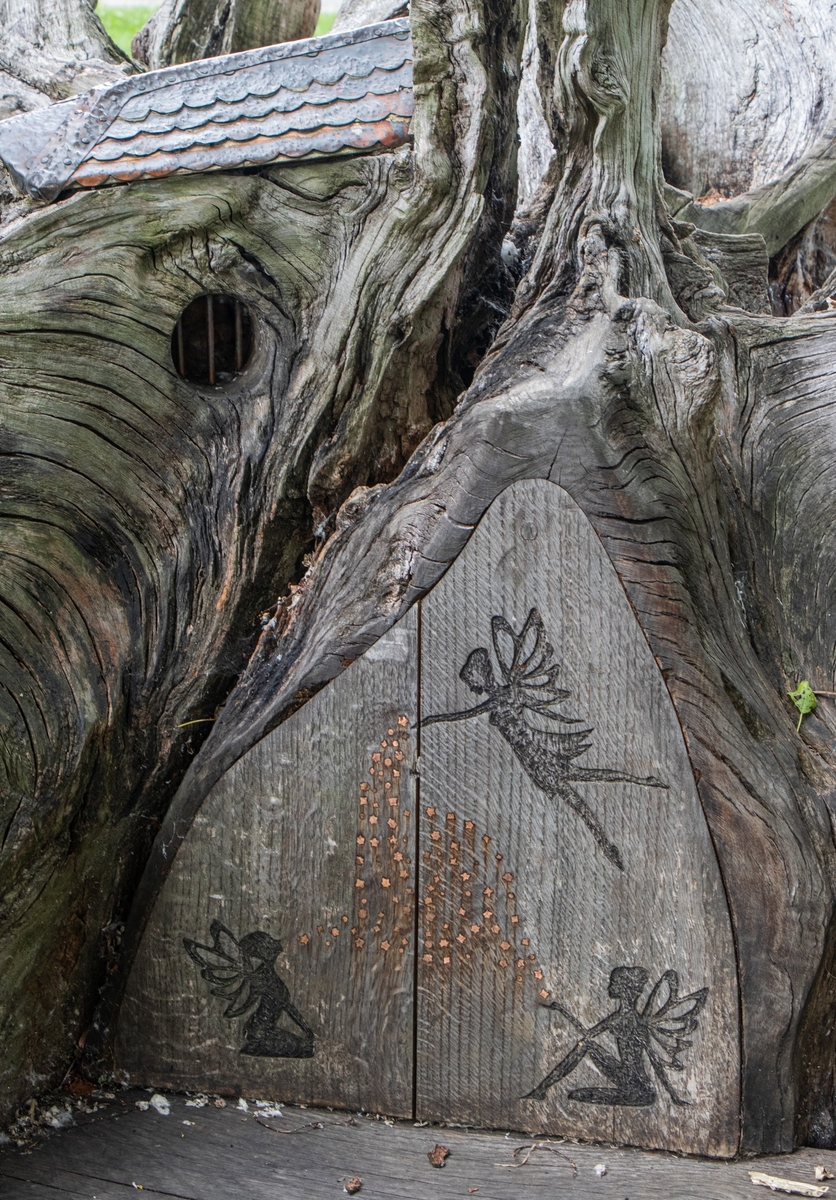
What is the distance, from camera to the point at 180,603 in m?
2.10

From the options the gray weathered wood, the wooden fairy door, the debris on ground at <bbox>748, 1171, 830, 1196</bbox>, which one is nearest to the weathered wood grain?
the gray weathered wood

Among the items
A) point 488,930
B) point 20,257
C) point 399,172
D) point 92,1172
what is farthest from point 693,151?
point 92,1172

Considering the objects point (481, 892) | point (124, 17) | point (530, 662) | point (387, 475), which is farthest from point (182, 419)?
point (124, 17)

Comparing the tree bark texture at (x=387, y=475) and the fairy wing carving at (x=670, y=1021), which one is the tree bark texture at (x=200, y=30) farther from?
the fairy wing carving at (x=670, y=1021)

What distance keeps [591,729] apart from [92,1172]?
1.16m

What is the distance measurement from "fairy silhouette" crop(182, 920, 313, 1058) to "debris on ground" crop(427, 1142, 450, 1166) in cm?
28

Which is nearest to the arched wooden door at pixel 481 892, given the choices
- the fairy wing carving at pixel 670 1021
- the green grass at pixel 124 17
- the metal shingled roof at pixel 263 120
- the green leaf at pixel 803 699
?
the fairy wing carving at pixel 670 1021

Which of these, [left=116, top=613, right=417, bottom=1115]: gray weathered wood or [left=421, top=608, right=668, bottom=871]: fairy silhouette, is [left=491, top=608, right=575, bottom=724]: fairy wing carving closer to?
[left=421, top=608, right=668, bottom=871]: fairy silhouette

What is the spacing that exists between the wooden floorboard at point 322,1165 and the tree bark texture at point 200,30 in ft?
9.72

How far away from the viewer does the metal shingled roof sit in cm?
211

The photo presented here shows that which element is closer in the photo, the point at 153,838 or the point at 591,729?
the point at 591,729

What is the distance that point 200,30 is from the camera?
3188 mm

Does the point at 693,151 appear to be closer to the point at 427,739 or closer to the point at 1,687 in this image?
the point at 427,739

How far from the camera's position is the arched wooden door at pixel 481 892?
1814 millimetres
